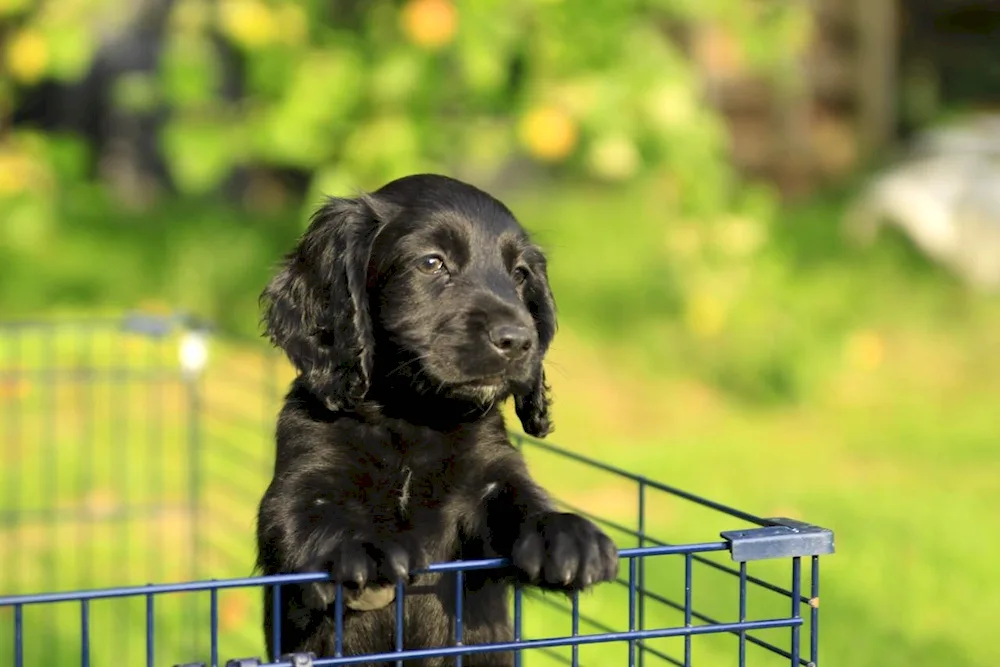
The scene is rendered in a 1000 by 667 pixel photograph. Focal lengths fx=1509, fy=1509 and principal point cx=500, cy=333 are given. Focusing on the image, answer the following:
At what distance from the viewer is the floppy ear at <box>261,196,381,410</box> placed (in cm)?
278

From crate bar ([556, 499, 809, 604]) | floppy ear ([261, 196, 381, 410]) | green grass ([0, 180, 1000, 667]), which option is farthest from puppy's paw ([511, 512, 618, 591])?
green grass ([0, 180, 1000, 667])

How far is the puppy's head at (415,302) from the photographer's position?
2732 mm

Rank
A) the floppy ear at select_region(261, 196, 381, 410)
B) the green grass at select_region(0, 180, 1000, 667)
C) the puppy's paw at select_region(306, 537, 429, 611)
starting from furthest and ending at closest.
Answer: the green grass at select_region(0, 180, 1000, 667) < the floppy ear at select_region(261, 196, 381, 410) < the puppy's paw at select_region(306, 537, 429, 611)

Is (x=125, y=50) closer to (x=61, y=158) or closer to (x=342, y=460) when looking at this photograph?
(x=61, y=158)

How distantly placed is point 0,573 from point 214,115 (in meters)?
2.15

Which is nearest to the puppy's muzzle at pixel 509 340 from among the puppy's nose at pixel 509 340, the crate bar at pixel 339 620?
the puppy's nose at pixel 509 340

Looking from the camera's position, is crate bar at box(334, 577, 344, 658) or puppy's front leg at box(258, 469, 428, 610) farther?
puppy's front leg at box(258, 469, 428, 610)

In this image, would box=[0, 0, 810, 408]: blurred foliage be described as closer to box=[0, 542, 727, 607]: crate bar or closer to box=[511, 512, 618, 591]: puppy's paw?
box=[511, 512, 618, 591]: puppy's paw

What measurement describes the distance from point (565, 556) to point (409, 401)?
63 cm

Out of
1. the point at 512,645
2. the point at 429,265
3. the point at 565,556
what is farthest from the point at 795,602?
the point at 429,265

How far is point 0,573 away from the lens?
17.3 ft

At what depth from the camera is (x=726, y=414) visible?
776cm

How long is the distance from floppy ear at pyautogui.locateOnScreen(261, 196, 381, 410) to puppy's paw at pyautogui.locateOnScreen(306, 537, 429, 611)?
1.54 feet

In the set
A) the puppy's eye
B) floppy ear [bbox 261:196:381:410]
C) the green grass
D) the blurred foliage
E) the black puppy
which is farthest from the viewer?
the blurred foliage
